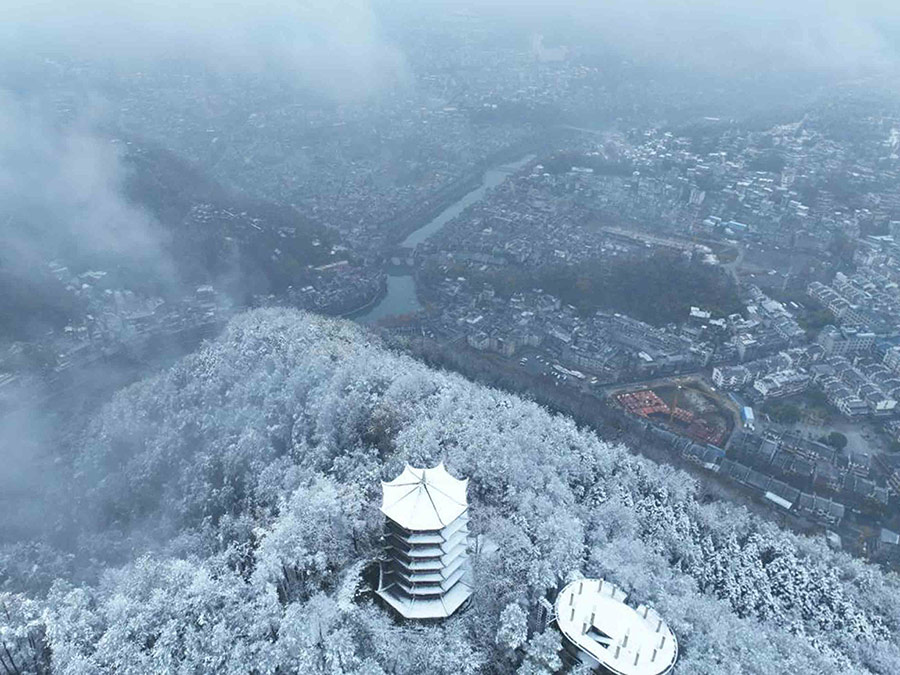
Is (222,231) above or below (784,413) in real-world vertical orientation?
above

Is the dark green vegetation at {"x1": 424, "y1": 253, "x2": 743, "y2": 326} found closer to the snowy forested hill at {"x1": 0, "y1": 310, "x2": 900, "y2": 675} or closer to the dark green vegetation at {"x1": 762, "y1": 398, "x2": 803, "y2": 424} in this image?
the dark green vegetation at {"x1": 762, "y1": 398, "x2": 803, "y2": 424}

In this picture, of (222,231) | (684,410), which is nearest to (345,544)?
(684,410)

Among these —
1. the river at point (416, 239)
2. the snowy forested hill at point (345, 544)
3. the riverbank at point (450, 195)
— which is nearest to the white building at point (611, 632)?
the snowy forested hill at point (345, 544)

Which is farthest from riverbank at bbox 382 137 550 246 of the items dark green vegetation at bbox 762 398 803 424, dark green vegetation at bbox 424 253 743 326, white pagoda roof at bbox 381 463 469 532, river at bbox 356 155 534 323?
white pagoda roof at bbox 381 463 469 532

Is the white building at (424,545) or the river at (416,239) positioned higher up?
the white building at (424,545)

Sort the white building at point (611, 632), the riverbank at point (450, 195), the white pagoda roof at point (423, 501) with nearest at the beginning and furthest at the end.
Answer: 1. the white building at point (611, 632)
2. the white pagoda roof at point (423, 501)
3. the riverbank at point (450, 195)

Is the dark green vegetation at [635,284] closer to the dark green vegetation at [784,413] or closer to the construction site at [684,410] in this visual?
the construction site at [684,410]

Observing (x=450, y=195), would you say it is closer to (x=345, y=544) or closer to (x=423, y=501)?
(x=345, y=544)
